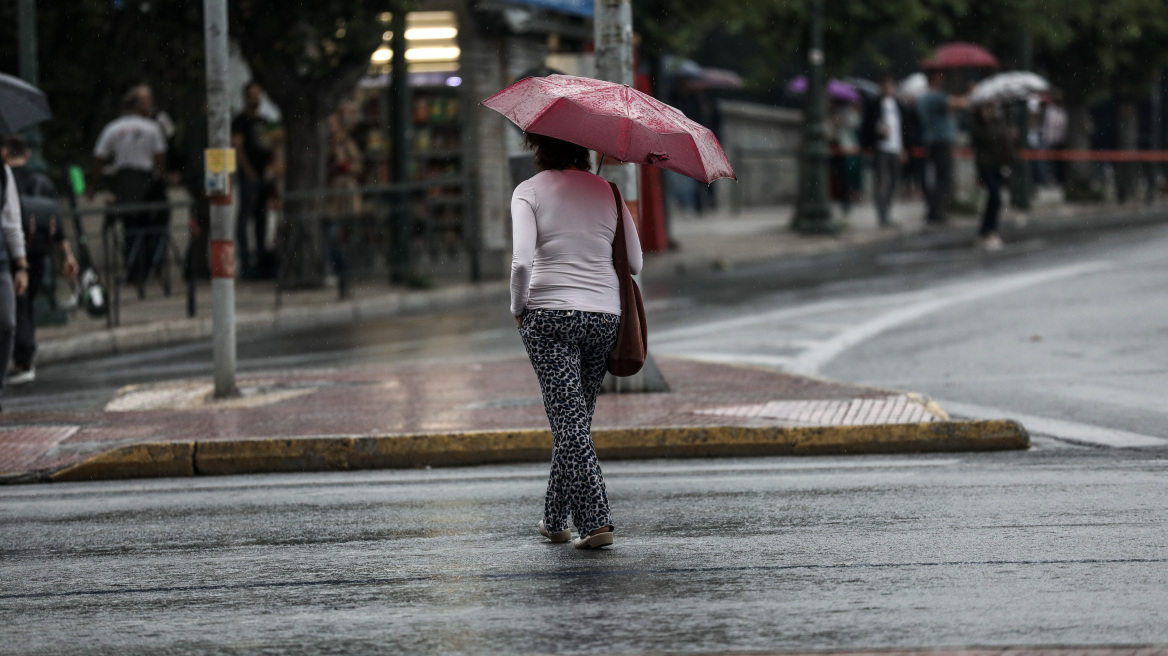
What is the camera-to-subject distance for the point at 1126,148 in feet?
106

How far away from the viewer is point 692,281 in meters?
19.1

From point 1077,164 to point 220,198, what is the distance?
81.2ft

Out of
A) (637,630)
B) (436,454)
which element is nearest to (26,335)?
(436,454)

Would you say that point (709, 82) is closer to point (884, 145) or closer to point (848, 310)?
point (884, 145)

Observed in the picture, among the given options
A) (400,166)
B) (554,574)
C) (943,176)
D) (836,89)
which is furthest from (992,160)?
(554,574)

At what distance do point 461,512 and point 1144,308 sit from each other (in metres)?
9.13

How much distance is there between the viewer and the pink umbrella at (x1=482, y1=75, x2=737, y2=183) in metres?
5.91

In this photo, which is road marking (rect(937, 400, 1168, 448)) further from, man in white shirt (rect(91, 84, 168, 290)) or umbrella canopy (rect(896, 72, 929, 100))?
umbrella canopy (rect(896, 72, 929, 100))

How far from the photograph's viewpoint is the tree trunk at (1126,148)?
31406 millimetres

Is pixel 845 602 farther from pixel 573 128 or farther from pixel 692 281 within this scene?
pixel 692 281

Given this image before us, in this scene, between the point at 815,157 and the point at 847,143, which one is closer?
the point at 815,157

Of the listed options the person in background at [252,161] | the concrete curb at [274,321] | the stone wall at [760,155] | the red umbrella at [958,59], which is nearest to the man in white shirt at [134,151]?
the person in background at [252,161]

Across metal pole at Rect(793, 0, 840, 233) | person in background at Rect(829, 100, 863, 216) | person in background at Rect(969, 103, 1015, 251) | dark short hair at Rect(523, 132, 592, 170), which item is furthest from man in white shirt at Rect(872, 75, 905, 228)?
dark short hair at Rect(523, 132, 592, 170)

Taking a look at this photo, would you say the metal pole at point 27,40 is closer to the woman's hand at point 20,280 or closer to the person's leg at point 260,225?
the person's leg at point 260,225
